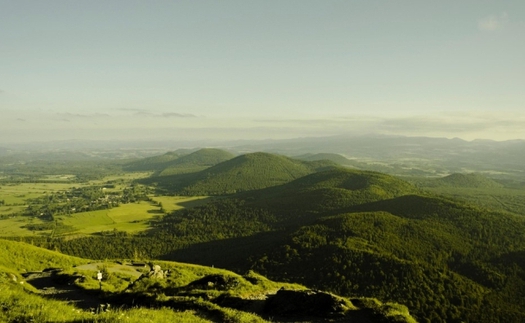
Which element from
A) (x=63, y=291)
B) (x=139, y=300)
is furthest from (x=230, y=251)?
(x=139, y=300)

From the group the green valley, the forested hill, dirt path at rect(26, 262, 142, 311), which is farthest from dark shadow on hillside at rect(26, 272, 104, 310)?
the forested hill

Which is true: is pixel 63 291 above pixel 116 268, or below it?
above

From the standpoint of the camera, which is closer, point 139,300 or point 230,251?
Result: point 139,300

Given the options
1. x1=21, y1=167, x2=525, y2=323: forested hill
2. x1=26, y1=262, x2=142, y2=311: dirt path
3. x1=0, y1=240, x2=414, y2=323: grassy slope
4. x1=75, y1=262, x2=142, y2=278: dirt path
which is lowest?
x1=21, y1=167, x2=525, y2=323: forested hill

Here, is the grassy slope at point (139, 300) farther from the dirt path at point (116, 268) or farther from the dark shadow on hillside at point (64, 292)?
the dirt path at point (116, 268)

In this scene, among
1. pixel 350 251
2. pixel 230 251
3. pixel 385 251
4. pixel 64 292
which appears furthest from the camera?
pixel 230 251

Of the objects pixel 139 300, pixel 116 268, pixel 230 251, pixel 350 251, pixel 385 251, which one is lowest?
pixel 230 251

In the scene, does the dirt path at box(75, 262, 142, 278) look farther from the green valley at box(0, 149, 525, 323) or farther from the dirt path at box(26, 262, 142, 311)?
the dirt path at box(26, 262, 142, 311)

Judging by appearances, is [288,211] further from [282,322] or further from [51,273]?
[282,322]

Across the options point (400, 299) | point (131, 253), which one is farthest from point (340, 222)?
point (131, 253)

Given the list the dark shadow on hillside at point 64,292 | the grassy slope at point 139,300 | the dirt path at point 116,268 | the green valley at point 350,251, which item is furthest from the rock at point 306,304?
the dirt path at point 116,268

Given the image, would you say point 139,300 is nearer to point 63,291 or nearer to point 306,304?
point 306,304
